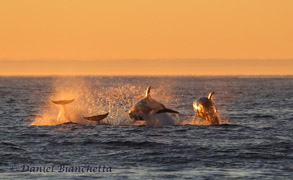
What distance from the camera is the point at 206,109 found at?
35.0 m

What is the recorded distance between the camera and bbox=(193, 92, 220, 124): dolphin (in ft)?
114

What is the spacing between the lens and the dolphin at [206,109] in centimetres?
3475

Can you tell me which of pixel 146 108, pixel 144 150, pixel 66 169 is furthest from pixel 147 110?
pixel 66 169

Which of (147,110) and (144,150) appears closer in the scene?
(144,150)

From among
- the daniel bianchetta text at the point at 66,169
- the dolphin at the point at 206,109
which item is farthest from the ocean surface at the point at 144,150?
the dolphin at the point at 206,109

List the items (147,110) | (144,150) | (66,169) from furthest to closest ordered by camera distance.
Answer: (147,110), (144,150), (66,169)

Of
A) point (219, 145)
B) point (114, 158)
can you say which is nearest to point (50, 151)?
point (114, 158)

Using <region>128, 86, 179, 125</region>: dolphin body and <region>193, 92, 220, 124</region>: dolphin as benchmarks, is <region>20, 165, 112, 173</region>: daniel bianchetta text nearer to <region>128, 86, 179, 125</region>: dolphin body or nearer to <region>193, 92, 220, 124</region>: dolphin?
<region>128, 86, 179, 125</region>: dolphin body

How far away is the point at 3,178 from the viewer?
21000 millimetres

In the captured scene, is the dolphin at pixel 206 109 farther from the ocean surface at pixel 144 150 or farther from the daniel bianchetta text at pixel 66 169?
the daniel bianchetta text at pixel 66 169

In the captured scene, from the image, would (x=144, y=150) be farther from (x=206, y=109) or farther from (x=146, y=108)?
(x=206, y=109)

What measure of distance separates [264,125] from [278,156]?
11.9 m

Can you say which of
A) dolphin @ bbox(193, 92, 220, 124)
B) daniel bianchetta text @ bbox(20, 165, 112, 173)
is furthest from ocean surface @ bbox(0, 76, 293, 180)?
dolphin @ bbox(193, 92, 220, 124)

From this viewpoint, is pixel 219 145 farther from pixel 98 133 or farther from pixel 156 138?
pixel 98 133
